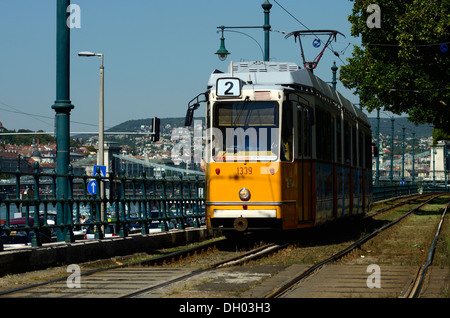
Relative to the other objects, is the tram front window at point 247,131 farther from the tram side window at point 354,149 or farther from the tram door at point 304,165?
the tram side window at point 354,149

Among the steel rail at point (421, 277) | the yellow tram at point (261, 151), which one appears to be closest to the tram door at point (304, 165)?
the yellow tram at point (261, 151)

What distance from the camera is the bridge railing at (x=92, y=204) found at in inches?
509

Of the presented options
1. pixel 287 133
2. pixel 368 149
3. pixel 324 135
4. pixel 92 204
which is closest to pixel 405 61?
pixel 368 149

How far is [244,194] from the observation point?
16.3 meters

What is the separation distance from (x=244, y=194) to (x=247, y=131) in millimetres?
1215

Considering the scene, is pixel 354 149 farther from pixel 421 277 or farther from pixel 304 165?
pixel 421 277

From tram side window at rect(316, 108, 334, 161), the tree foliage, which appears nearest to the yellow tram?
tram side window at rect(316, 108, 334, 161)

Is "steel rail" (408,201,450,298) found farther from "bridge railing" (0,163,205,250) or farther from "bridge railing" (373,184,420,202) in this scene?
"bridge railing" (373,184,420,202)

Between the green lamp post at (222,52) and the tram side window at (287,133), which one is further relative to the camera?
the green lamp post at (222,52)

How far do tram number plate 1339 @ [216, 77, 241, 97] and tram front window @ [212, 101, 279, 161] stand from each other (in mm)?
192

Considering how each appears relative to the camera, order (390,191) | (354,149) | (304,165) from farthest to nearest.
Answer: (390,191) → (354,149) → (304,165)

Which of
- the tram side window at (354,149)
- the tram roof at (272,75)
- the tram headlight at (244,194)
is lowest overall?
the tram headlight at (244,194)

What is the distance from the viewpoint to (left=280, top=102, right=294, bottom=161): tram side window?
53.0 ft

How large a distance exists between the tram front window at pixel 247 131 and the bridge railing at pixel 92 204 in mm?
2129
